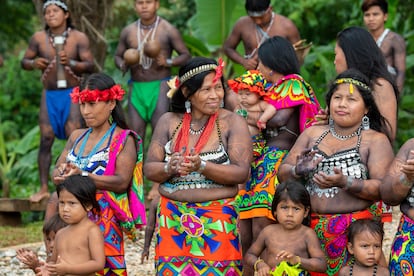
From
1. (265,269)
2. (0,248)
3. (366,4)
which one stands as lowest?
(0,248)

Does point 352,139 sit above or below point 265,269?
above

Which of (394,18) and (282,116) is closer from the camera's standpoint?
(282,116)

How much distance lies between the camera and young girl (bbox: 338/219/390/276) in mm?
5121

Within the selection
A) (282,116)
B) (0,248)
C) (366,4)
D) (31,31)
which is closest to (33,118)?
(31,31)

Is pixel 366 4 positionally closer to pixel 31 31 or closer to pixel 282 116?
pixel 282 116

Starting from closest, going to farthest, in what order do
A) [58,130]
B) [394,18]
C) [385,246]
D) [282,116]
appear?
[282,116] < [385,246] < [58,130] < [394,18]

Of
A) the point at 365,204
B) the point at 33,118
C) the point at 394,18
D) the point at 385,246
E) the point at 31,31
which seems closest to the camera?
the point at 365,204

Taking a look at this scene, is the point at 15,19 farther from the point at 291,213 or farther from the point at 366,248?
the point at 366,248

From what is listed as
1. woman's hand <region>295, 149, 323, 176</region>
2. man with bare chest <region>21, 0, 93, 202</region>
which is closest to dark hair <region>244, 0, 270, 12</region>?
man with bare chest <region>21, 0, 93, 202</region>

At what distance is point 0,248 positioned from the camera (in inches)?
362

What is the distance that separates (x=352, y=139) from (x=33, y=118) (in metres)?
11.6

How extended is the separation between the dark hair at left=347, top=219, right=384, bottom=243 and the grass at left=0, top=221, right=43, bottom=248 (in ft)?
17.0

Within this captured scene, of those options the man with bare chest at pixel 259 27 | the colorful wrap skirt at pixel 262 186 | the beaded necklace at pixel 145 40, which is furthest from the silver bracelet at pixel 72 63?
the colorful wrap skirt at pixel 262 186

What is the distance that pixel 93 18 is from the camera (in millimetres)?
11484
